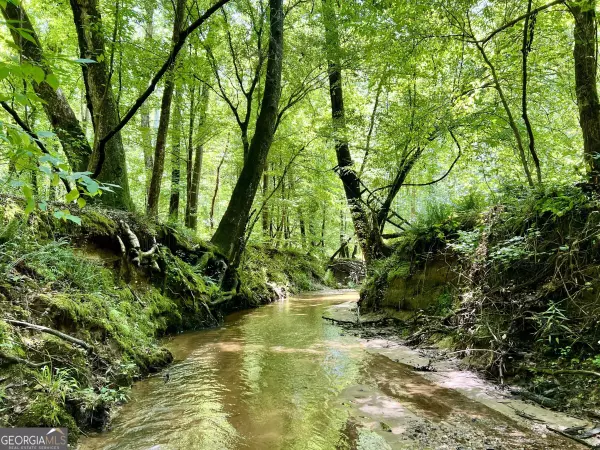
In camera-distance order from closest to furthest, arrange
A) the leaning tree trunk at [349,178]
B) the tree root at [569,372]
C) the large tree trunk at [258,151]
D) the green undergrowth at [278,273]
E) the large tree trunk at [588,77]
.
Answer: the tree root at [569,372], the large tree trunk at [588,77], the leaning tree trunk at [349,178], the large tree trunk at [258,151], the green undergrowth at [278,273]

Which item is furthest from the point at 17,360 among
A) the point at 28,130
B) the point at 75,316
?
the point at 28,130

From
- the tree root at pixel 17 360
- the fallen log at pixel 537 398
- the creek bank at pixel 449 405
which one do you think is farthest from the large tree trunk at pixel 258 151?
the fallen log at pixel 537 398

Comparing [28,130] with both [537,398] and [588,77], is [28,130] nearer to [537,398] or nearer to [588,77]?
[537,398]

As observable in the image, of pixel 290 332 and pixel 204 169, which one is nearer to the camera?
pixel 290 332

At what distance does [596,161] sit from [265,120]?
296 inches

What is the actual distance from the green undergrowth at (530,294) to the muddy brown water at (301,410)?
2.68 feet

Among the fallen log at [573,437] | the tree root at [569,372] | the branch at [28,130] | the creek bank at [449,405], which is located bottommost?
the creek bank at [449,405]

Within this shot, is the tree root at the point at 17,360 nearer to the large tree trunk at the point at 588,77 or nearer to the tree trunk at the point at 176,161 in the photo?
the large tree trunk at the point at 588,77

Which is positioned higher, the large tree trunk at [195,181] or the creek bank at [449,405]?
the large tree trunk at [195,181]

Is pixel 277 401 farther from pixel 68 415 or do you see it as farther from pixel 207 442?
pixel 68 415

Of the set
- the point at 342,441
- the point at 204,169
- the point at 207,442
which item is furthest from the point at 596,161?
the point at 204,169

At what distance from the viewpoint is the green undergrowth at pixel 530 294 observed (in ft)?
10.8

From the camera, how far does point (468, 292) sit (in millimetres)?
4891

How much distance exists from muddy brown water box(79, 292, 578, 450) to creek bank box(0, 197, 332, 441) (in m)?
0.33
